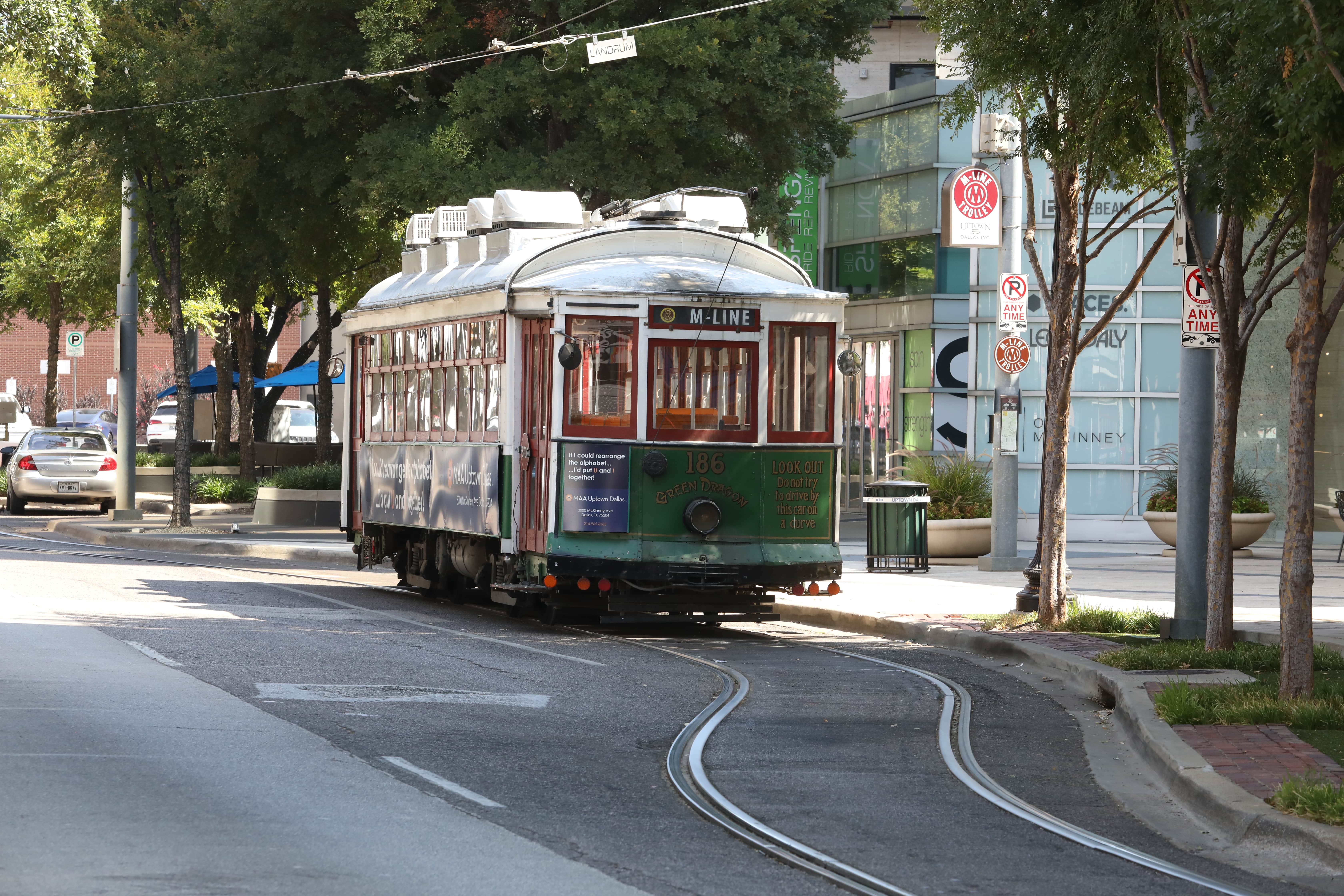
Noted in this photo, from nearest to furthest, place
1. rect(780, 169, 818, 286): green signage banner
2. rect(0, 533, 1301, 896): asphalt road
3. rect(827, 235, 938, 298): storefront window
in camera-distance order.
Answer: rect(0, 533, 1301, 896): asphalt road
rect(827, 235, 938, 298): storefront window
rect(780, 169, 818, 286): green signage banner

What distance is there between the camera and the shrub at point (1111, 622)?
15.2m

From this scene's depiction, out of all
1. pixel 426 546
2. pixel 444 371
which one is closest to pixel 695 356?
pixel 444 371

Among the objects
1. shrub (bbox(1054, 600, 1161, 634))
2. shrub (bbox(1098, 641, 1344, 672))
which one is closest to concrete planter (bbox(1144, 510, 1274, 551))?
shrub (bbox(1054, 600, 1161, 634))

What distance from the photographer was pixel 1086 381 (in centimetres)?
2861

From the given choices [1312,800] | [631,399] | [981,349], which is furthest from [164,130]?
[1312,800]

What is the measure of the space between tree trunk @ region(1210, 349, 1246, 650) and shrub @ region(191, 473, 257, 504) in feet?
82.7

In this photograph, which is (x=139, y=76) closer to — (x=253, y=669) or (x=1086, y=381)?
(x=1086, y=381)

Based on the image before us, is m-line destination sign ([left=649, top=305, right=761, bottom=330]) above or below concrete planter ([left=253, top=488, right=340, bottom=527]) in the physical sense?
above

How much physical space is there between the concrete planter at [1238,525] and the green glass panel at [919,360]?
6.71m

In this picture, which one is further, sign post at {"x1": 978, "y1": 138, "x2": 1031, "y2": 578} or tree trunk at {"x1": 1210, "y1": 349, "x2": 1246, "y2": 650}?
sign post at {"x1": 978, "y1": 138, "x2": 1031, "y2": 578}

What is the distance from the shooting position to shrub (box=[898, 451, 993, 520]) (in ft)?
79.3

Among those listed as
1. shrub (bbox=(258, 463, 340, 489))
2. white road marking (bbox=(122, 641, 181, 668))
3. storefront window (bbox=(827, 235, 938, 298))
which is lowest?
white road marking (bbox=(122, 641, 181, 668))

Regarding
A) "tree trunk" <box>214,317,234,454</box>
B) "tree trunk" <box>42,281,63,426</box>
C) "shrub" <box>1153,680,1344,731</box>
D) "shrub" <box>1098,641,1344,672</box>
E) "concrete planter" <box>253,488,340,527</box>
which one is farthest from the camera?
"tree trunk" <box>42,281,63,426</box>

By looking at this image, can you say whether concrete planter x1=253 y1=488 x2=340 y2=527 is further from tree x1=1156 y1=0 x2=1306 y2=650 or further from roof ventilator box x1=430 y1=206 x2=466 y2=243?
tree x1=1156 y1=0 x2=1306 y2=650
